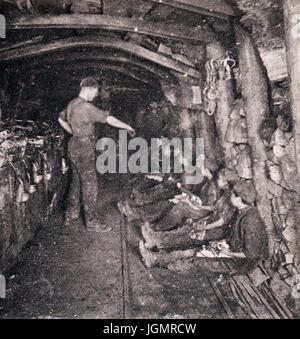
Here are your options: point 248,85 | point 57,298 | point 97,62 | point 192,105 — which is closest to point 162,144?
point 192,105

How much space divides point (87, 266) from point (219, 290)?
1.74 m

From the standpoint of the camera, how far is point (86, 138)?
459 cm

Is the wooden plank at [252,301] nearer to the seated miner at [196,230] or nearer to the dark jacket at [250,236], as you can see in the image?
the dark jacket at [250,236]

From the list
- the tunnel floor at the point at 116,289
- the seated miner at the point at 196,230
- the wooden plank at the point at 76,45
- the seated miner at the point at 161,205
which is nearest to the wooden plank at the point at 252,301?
the tunnel floor at the point at 116,289

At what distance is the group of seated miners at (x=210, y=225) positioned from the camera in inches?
142

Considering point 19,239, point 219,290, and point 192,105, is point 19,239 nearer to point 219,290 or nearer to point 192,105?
point 219,290

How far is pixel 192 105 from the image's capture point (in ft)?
17.6

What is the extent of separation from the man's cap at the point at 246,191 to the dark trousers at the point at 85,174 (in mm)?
2427

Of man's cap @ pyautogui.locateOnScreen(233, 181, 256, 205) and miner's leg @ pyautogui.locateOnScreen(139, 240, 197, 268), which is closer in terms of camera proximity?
miner's leg @ pyautogui.locateOnScreen(139, 240, 197, 268)

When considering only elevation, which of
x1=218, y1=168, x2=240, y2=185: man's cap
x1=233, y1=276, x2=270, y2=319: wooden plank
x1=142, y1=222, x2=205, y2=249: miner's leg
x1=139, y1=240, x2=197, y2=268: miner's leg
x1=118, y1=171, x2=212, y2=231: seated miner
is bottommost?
x1=233, y1=276, x2=270, y2=319: wooden plank

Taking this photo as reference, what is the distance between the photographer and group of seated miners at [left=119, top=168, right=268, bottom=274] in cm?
361

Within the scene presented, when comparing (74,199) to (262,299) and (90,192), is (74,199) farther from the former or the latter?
(262,299)

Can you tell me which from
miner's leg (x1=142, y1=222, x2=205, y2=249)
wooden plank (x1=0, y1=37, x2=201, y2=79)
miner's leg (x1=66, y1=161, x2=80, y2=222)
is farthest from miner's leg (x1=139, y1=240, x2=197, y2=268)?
wooden plank (x1=0, y1=37, x2=201, y2=79)

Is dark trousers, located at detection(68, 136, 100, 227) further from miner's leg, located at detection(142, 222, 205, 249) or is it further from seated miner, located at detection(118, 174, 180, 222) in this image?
miner's leg, located at detection(142, 222, 205, 249)
